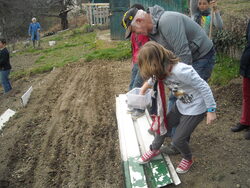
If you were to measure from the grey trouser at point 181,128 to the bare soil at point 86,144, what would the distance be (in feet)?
1.19

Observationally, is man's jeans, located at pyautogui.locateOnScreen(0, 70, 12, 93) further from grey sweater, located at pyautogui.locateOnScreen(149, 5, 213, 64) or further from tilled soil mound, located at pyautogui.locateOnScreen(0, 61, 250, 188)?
grey sweater, located at pyautogui.locateOnScreen(149, 5, 213, 64)

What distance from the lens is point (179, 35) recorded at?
2.69 m

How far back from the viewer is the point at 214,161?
10.4 ft

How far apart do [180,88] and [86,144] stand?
2.02 m

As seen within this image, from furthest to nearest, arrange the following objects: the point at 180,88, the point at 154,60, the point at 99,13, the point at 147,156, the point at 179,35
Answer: the point at 99,13, the point at 147,156, the point at 179,35, the point at 180,88, the point at 154,60

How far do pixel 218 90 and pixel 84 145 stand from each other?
2.55m

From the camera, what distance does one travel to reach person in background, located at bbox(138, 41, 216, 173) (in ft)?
7.93

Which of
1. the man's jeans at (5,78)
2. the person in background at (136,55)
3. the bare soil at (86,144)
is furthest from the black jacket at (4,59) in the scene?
the person in background at (136,55)

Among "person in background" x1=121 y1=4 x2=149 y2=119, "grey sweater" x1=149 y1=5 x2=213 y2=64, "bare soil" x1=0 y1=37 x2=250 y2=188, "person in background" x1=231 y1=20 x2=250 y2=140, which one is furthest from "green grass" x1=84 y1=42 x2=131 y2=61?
"grey sweater" x1=149 y1=5 x2=213 y2=64

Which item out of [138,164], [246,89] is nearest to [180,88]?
[138,164]

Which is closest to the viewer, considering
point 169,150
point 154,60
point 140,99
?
point 154,60

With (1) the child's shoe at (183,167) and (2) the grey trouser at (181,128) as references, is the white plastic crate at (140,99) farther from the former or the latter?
(1) the child's shoe at (183,167)

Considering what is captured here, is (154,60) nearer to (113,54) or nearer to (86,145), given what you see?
(86,145)

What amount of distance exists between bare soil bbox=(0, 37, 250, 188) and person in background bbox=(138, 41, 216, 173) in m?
0.52
